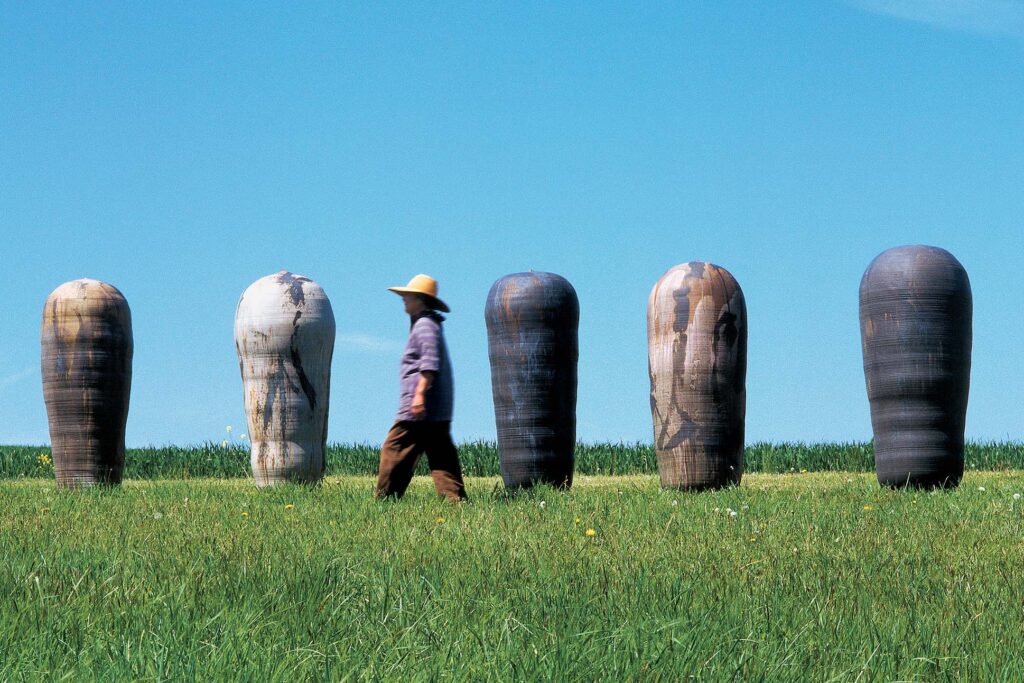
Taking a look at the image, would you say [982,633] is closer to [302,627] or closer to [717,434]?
[302,627]

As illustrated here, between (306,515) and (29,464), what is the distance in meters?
13.8

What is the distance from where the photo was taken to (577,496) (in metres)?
8.89

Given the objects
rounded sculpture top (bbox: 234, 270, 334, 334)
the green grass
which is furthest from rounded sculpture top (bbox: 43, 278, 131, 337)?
the green grass

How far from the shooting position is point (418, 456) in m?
8.62

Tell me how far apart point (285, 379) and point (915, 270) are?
6078mm

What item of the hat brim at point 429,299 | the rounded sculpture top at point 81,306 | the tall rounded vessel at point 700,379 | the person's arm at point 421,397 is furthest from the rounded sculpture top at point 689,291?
the rounded sculpture top at point 81,306

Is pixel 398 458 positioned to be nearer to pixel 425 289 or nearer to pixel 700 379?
pixel 425 289

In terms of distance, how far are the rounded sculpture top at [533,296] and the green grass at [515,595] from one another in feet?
8.47

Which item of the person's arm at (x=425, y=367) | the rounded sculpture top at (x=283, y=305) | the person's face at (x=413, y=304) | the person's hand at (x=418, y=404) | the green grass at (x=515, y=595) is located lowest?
the green grass at (x=515, y=595)

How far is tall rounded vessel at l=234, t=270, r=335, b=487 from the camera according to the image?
10516 millimetres

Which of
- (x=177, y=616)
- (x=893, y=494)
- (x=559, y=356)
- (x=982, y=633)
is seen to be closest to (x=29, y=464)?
(x=559, y=356)

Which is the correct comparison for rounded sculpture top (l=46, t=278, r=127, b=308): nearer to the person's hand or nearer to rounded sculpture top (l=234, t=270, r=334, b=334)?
rounded sculpture top (l=234, t=270, r=334, b=334)

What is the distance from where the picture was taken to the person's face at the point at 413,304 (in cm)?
864

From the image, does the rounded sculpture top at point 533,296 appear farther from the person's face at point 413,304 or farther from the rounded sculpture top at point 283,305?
the rounded sculpture top at point 283,305
